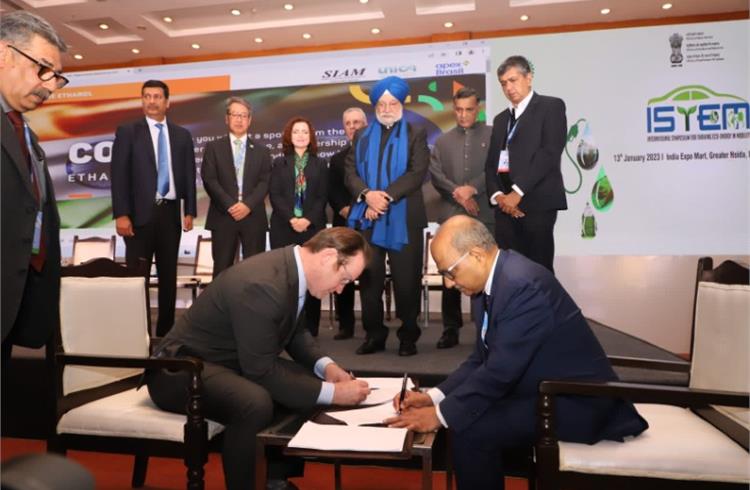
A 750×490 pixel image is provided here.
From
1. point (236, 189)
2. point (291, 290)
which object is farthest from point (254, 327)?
point (236, 189)

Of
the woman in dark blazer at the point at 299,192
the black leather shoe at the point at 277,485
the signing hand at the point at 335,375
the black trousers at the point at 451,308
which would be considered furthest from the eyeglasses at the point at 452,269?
the woman in dark blazer at the point at 299,192

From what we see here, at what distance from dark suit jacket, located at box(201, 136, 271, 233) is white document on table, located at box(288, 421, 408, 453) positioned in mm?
2526

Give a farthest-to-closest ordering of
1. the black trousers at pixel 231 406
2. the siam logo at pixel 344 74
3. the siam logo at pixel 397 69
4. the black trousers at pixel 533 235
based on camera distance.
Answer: the siam logo at pixel 344 74 < the siam logo at pixel 397 69 < the black trousers at pixel 533 235 < the black trousers at pixel 231 406

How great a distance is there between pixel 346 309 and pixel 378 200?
112 cm

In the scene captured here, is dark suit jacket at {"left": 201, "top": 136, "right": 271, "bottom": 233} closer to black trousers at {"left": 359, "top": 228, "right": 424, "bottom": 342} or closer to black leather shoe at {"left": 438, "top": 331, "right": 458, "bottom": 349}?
black trousers at {"left": 359, "top": 228, "right": 424, "bottom": 342}

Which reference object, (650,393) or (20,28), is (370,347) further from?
(20,28)

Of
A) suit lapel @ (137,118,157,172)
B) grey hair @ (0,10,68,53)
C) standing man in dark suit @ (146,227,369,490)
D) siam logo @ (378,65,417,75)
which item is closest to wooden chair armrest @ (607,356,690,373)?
standing man in dark suit @ (146,227,369,490)

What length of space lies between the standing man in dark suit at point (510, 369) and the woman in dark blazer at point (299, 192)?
2158 mm

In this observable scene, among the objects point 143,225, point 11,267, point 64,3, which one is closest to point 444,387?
point 11,267

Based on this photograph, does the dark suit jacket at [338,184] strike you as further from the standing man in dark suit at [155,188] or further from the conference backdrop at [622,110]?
the conference backdrop at [622,110]

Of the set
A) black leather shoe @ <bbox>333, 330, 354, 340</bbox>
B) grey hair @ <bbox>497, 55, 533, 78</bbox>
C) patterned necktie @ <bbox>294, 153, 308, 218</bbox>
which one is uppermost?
grey hair @ <bbox>497, 55, 533, 78</bbox>

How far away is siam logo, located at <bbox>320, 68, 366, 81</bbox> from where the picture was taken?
6.00m

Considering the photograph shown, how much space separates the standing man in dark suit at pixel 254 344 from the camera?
1656mm

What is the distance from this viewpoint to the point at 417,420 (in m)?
1.46
